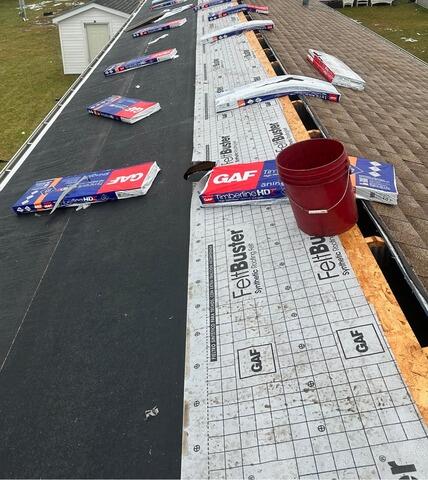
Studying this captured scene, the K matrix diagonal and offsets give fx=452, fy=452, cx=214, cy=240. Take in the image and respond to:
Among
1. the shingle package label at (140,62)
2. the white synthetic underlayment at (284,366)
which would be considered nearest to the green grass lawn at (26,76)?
the shingle package label at (140,62)

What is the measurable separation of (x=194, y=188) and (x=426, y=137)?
4084 millimetres

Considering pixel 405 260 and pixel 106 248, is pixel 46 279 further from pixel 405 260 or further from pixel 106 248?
pixel 405 260

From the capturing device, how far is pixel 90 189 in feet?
20.6

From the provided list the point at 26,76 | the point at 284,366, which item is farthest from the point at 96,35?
the point at 284,366

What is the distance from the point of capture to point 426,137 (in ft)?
24.4

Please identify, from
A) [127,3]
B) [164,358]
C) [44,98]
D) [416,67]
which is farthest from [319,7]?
[164,358]

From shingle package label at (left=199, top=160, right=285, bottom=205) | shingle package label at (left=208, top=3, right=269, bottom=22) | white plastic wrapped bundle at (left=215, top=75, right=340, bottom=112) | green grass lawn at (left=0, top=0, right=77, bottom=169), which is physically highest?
shingle package label at (left=208, top=3, right=269, bottom=22)

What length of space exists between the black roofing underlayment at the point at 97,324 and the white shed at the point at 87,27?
1466cm

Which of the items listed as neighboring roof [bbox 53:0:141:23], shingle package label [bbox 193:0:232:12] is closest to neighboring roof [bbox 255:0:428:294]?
shingle package label [bbox 193:0:232:12]

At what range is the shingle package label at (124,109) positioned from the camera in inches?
337

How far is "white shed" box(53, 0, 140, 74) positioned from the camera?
1969 cm

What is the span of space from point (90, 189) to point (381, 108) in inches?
213

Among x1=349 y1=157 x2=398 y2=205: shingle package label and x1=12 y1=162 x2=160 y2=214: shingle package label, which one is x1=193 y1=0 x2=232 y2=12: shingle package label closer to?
x1=12 y1=162 x2=160 y2=214: shingle package label

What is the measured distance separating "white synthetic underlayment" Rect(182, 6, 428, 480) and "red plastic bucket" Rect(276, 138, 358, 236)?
24 cm
